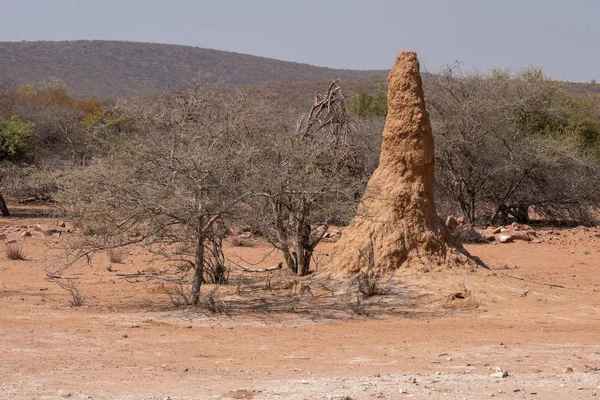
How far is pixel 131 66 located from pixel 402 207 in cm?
7112

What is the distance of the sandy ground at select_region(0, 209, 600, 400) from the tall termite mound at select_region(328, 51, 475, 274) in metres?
0.32

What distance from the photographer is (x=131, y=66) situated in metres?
79.1

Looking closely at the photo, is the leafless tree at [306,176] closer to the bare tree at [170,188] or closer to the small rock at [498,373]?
the bare tree at [170,188]

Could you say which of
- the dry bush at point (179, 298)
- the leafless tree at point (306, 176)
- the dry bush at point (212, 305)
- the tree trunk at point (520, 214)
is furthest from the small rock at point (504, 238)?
the dry bush at point (212, 305)

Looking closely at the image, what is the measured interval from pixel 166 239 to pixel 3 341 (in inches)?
128

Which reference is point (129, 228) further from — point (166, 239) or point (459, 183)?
point (459, 183)

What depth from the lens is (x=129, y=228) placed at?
9805 millimetres

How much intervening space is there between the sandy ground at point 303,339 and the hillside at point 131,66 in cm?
5911

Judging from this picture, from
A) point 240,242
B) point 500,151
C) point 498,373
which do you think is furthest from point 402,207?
point 500,151

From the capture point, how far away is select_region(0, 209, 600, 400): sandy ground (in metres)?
6.11

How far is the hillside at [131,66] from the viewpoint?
72.4m

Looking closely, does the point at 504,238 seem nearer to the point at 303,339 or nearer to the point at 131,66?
the point at 303,339

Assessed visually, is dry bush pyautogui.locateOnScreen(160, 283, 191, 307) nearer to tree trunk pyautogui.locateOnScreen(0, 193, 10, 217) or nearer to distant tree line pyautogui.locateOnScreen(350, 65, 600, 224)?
distant tree line pyautogui.locateOnScreen(350, 65, 600, 224)

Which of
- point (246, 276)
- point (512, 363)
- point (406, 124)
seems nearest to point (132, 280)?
point (246, 276)
